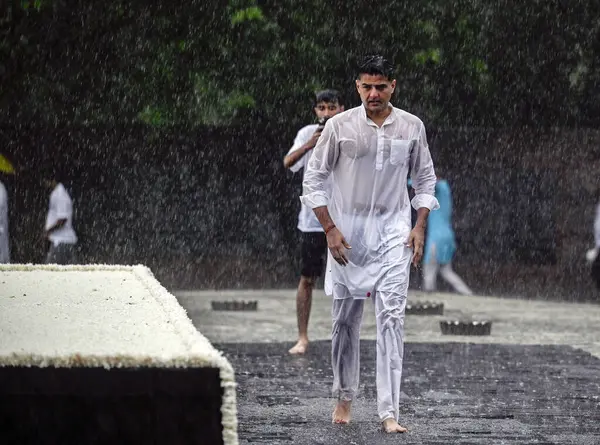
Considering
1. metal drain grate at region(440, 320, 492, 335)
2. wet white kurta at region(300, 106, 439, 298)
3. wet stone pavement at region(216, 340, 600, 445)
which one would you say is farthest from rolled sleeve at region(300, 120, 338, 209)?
metal drain grate at region(440, 320, 492, 335)

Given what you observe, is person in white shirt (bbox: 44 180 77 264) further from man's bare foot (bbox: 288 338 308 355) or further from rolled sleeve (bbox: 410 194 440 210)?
rolled sleeve (bbox: 410 194 440 210)

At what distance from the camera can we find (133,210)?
21625 millimetres

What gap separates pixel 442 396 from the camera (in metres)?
8.34

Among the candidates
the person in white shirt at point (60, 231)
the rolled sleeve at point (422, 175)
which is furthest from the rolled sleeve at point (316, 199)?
the person in white shirt at point (60, 231)

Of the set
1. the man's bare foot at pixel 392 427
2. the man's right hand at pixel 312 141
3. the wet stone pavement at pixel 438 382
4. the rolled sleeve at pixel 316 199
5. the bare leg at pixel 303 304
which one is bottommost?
the wet stone pavement at pixel 438 382

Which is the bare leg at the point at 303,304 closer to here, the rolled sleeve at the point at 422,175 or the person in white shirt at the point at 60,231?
the rolled sleeve at the point at 422,175

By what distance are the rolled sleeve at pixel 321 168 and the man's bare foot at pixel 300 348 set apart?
3.51 meters

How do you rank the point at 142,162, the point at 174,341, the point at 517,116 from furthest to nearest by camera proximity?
the point at 517,116 < the point at 142,162 < the point at 174,341

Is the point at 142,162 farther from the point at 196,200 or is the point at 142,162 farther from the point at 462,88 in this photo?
the point at 462,88

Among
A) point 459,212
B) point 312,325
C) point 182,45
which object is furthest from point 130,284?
point 459,212

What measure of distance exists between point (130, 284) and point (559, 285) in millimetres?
14657

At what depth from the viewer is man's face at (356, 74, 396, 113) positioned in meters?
7.10

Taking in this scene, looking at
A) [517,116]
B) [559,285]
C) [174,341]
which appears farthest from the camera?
[517,116]

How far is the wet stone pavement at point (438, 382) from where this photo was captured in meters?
6.93
